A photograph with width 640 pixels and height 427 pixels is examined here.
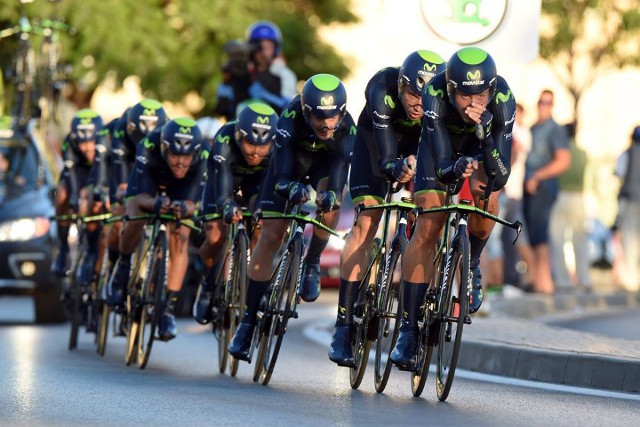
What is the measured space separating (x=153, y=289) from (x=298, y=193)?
99.9 inches


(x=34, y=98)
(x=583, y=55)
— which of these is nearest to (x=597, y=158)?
(x=583, y=55)

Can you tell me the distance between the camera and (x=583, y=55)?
2128 inches

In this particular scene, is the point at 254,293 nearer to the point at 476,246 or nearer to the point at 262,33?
the point at 476,246

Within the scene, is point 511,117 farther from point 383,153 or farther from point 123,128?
point 123,128

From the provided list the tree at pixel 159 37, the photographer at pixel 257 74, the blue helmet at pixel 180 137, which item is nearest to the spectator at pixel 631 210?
the photographer at pixel 257 74

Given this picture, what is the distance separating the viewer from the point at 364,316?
1175 centimetres

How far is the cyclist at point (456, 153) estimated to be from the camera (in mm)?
10664

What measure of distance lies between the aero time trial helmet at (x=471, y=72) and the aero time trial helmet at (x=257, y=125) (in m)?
2.60

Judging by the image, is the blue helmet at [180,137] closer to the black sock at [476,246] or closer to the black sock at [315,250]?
the black sock at [315,250]

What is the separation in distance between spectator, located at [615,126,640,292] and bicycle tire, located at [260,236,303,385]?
38.5 feet

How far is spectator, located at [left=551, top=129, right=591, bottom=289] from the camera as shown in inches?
901

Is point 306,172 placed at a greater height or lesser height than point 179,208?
greater

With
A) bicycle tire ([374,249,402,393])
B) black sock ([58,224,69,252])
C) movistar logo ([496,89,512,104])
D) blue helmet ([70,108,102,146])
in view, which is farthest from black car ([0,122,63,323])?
movistar logo ([496,89,512,104])

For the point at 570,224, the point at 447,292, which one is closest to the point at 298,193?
the point at 447,292
